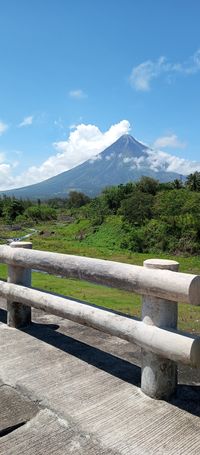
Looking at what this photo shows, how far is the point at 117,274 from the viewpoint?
3205 millimetres

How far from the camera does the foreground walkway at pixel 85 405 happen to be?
2510 millimetres

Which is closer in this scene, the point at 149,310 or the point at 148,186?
the point at 149,310

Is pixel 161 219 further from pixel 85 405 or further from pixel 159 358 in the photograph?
pixel 85 405

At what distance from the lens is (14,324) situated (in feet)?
14.7

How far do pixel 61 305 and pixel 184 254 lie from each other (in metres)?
29.7

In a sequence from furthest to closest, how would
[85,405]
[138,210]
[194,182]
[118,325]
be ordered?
[194,182] < [138,210] < [118,325] < [85,405]

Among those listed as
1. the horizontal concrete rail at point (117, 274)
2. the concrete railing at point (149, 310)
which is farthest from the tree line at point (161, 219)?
the concrete railing at point (149, 310)

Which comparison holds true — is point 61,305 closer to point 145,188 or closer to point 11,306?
point 11,306

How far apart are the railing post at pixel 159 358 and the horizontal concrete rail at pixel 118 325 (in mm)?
77

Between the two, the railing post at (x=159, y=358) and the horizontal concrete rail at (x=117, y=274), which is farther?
the railing post at (x=159, y=358)

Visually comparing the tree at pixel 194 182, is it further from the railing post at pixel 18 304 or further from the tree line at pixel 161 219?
the railing post at pixel 18 304

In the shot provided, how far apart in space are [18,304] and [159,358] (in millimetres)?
1912

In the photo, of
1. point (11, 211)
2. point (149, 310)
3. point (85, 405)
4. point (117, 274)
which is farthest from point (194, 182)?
point (85, 405)

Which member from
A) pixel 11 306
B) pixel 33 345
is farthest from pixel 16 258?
pixel 33 345
